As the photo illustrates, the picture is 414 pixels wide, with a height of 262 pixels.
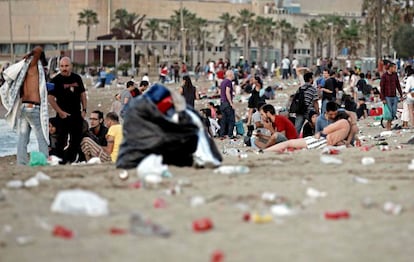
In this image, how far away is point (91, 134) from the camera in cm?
1420

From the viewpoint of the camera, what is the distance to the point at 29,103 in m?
13.2

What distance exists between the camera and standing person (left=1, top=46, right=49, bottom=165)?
43.2ft

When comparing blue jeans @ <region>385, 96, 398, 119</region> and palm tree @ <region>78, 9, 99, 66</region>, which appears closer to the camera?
blue jeans @ <region>385, 96, 398, 119</region>

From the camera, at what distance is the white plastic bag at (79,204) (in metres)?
7.89

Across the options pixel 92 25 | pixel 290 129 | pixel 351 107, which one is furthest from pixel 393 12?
pixel 290 129

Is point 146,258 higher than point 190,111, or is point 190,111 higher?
point 190,111

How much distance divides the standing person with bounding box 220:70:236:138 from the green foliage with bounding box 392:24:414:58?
64852 mm

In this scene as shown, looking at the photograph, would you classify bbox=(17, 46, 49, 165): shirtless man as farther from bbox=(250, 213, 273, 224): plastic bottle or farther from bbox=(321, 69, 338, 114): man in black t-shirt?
bbox=(321, 69, 338, 114): man in black t-shirt

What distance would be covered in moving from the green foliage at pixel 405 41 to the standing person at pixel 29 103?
239 ft

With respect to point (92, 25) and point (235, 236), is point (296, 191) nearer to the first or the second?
point (235, 236)

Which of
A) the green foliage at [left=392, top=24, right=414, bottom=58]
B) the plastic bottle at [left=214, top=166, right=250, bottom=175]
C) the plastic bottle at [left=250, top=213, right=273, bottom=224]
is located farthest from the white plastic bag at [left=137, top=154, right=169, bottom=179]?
the green foliage at [left=392, top=24, right=414, bottom=58]

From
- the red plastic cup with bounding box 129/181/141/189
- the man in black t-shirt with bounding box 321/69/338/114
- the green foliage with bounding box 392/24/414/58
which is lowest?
the red plastic cup with bounding box 129/181/141/189

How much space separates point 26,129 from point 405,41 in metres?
73.4

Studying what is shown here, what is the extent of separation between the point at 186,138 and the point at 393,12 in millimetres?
80383
